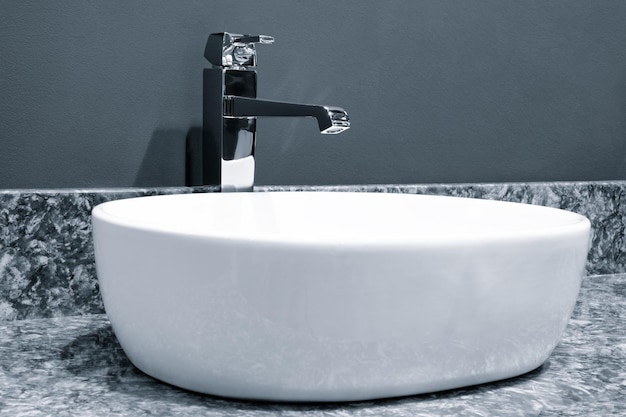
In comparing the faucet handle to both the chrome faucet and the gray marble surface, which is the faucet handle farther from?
the gray marble surface

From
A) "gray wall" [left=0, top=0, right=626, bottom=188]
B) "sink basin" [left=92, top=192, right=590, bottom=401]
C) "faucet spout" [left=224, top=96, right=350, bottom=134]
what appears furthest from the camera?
"gray wall" [left=0, top=0, right=626, bottom=188]

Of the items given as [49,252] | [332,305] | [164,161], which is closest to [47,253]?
[49,252]

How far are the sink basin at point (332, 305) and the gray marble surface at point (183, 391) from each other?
0.04 feet

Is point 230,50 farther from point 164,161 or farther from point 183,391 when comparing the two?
point 183,391

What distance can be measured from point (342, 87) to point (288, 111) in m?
0.24

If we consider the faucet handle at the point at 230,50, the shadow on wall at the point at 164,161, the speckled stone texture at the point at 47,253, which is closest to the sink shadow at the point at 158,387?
the speckled stone texture at the point at 47,253

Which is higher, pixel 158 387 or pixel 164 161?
pixel 164 161

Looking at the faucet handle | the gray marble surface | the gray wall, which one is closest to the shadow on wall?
the gray wall

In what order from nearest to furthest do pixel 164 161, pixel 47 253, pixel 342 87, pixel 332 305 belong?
pixel 332 305 → pixel 47 253 → pixel 164 161 → pixel 342 87

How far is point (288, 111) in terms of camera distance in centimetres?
92

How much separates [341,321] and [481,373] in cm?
15

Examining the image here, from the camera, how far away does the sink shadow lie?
0.65m

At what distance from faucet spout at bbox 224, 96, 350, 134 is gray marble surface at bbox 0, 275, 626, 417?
11.4 inches

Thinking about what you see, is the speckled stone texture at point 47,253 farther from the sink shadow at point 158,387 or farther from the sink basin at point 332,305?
the sink basin at point 332,305
